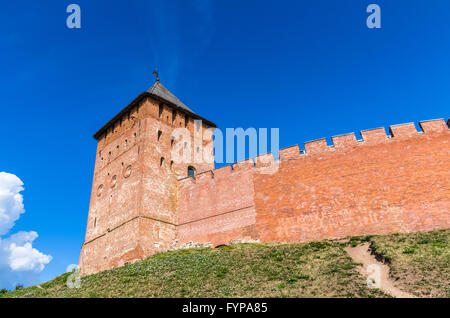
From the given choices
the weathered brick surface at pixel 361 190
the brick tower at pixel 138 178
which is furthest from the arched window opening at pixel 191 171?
the weathered brick surface at pixel 361 190

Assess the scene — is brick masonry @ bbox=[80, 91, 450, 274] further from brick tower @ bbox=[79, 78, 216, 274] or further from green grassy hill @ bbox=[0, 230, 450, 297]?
green grassy hill @ bbox=[0, 230, 450, 297]

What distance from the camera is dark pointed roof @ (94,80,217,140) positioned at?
2517 cm

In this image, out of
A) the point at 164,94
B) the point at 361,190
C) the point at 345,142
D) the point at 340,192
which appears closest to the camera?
the point at 361,190

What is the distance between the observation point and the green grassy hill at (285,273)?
1061 cm

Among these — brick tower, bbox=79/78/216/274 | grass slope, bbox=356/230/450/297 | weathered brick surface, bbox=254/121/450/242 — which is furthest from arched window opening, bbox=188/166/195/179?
grass slope, bbox=356/230/450/297

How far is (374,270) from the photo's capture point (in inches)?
470

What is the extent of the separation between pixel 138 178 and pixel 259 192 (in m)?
7.43

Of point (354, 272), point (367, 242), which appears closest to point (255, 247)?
point (367, 242)

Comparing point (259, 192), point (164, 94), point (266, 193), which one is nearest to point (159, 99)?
point (164, 94)

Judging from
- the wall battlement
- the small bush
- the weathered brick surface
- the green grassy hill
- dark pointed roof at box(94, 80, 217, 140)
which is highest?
dark pointed roof at box(94, 80, 217, 140)

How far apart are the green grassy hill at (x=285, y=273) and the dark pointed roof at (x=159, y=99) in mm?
12159

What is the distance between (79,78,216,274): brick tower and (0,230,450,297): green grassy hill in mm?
3869

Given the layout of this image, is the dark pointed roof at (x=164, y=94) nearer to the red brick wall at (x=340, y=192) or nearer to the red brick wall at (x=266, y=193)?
the red brick wall at (x=266, y=193)

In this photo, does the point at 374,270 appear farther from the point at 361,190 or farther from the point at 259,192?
the point at 259,192
